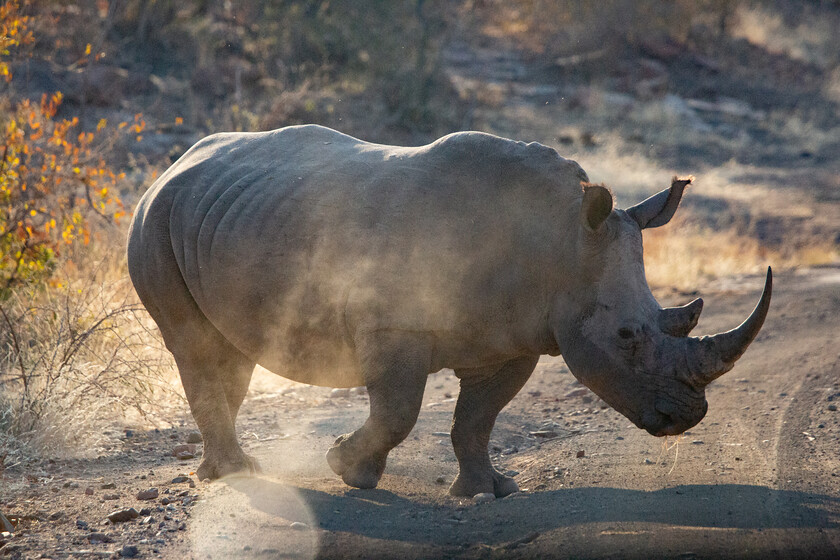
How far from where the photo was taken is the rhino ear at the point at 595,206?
4234 mm

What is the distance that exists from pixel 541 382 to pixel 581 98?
14995 millimetres

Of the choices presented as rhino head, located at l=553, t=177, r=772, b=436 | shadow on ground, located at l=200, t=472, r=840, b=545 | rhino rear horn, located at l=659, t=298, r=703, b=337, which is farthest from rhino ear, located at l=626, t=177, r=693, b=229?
shadow on ground, located at l=200, t=472, r=840, b=545

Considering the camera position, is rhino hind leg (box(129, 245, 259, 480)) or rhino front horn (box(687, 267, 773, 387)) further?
rhino hind leg (box(129, 245, 259, 480))

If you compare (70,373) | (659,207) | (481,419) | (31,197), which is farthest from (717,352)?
(31,197)

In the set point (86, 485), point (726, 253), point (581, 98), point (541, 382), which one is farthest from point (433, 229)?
point (581, 98)

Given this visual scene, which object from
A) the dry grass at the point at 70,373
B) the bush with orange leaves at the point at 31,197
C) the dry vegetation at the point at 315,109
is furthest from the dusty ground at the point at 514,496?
the bush with orange leaves at the point at 31,197

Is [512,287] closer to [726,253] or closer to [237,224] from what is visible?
[237,224]

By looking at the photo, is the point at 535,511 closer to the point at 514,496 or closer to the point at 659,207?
the point at 514,496

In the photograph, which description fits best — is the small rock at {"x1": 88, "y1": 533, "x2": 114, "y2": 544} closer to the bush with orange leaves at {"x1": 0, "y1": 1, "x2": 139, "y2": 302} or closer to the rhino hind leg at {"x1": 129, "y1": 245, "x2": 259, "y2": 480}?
the rhino hind leg at {"x1": 129, "y1": 245, "x2": 259, "y2": 480}

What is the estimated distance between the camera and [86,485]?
17.6 feet

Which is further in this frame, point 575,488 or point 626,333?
point 575,488

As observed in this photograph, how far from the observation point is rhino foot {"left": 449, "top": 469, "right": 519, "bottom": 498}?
4.99 m

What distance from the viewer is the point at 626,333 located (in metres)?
4.28

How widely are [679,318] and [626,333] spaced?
0.76ft
